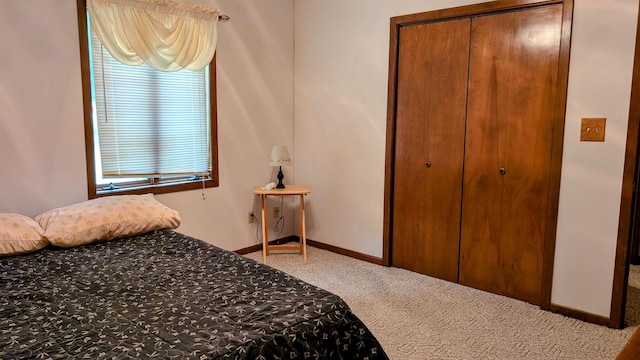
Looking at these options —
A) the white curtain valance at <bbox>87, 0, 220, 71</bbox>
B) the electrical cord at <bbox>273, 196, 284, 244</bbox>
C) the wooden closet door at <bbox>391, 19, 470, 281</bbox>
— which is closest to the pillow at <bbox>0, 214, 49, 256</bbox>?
the white curtain valance at <bbox>87, 0, 220, 71</bbox>

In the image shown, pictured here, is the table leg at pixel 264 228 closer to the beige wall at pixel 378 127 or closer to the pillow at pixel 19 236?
the beige wall at pixel 378 127

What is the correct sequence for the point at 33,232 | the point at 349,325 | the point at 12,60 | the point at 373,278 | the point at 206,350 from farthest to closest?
1. the point at 373,278
2. the point at 12,60
3. the point at 33,232
4. the point at 349,325
5. the point at 206,350

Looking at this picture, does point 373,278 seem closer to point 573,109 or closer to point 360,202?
point 360,202

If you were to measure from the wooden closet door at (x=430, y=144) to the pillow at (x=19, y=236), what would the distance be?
2471mm

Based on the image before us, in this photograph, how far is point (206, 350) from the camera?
1.33m

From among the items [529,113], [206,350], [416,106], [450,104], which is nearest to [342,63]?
[416,106]

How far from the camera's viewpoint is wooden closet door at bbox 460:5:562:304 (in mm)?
2805

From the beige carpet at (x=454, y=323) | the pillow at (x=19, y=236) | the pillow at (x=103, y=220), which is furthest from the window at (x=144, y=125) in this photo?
the beige carpet at (x=454, y=323)

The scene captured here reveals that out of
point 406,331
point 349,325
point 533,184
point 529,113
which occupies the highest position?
point 529,113

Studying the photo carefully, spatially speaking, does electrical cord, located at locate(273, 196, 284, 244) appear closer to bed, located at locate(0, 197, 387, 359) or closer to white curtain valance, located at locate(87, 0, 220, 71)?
white curtain valance, located at locate(87, 0, 220, 71)

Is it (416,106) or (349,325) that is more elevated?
(416,106)

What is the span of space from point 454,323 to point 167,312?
1795 mm

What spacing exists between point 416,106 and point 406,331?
167 centimetres

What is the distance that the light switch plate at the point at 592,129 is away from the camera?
2.57 metres
